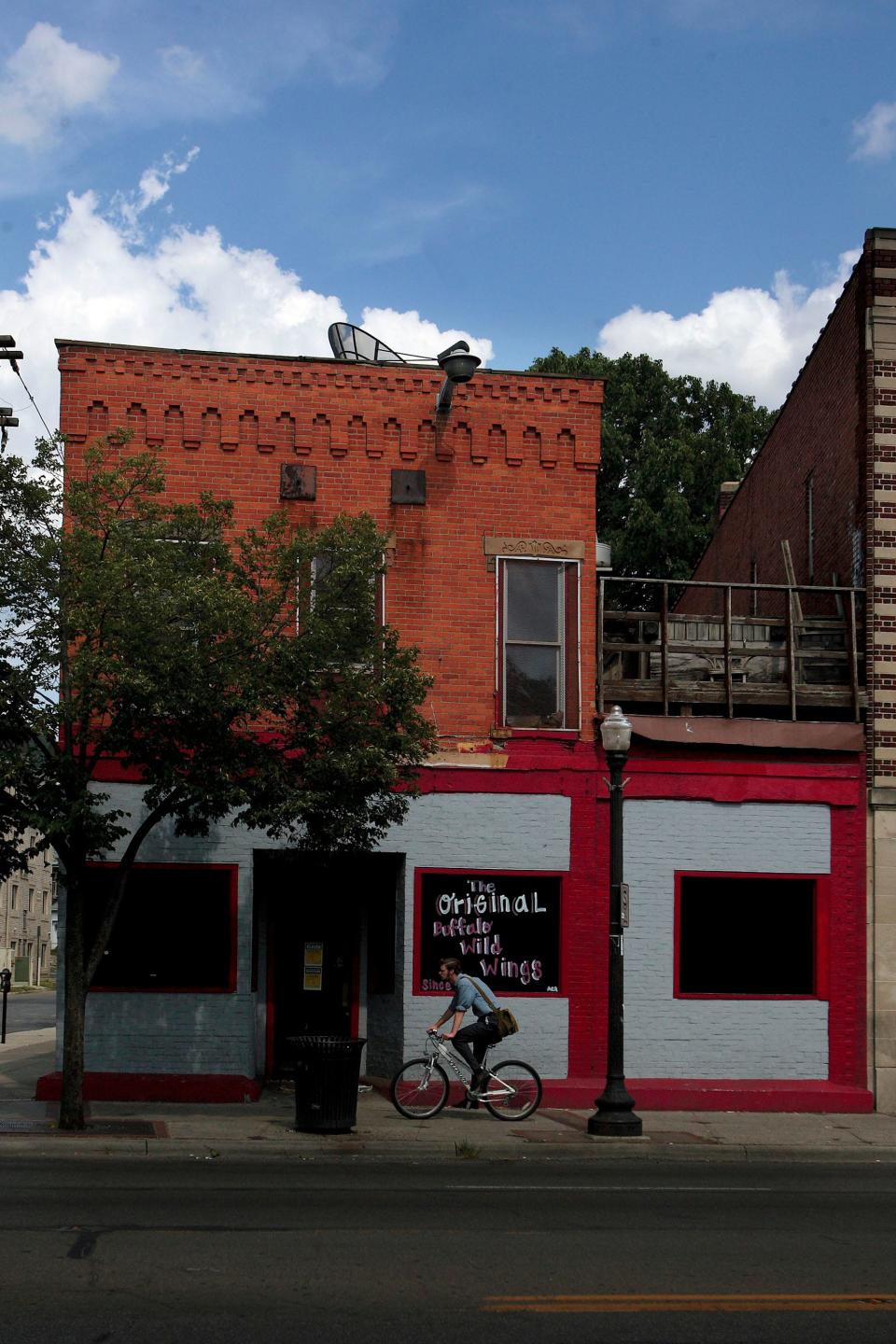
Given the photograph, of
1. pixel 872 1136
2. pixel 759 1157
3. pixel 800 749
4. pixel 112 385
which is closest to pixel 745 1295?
pixel 759 1157

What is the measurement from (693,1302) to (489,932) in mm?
10166

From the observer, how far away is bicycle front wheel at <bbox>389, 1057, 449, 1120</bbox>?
52.9ft

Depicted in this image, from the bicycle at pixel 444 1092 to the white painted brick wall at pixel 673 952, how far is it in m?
2.10

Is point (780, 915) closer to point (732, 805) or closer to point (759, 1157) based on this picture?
point (732, 805)

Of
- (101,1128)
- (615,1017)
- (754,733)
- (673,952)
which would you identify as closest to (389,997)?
(673,952)

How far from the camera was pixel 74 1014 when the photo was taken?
15.2 meters

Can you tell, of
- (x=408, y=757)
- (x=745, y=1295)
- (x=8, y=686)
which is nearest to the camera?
(x=745, y=1295)

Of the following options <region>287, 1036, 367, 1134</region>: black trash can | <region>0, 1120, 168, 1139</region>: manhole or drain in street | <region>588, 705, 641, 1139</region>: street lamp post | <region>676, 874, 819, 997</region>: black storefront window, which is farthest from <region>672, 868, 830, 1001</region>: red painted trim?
<region>0, 1120, 168, 1139</region>: manhole or drain in street

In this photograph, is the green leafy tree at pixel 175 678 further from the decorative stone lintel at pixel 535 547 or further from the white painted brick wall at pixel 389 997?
the decorative stone lintel at pixel 535 547

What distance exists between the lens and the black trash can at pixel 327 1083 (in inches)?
590

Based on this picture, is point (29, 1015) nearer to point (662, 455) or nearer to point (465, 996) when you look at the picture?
point (662, 455)

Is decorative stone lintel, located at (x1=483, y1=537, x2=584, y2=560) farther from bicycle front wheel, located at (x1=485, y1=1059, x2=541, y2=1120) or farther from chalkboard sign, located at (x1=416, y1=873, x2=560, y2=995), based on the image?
bicycle front wheel, located at (x1=485, y1=1059, x2=541, y2=1120)

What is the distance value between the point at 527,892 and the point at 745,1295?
10140 mm

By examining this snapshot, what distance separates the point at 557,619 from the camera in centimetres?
1892
